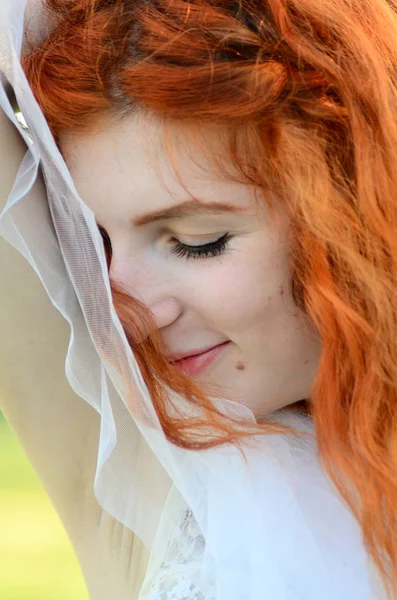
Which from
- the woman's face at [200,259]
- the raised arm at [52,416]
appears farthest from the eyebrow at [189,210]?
the raised arm at [52,416]

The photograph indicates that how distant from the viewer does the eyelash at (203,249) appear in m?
1.06

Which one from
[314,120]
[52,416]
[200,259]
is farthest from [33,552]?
[314,120]

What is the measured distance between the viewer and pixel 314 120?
1030 mm

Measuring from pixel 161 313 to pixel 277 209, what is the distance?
201mm

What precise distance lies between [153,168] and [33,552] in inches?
126

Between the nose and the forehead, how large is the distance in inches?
3.4

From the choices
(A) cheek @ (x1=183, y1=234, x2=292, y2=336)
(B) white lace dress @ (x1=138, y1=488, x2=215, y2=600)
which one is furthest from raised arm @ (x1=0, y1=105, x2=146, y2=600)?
(A) cheek @ (x1=183, y1=234, x2=292, y2=336)

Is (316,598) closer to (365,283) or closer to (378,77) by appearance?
(365,283)

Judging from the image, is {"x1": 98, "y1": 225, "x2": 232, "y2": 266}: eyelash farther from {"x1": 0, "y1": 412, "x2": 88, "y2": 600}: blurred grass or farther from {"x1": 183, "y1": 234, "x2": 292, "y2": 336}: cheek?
{"x1": 0, "y1": 412, "x2": 88, "y2": 600}: blurred grass

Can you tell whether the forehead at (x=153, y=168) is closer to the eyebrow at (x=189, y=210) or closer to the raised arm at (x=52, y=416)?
the eyebrow at (x=189, y=210)

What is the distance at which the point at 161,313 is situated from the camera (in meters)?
1.10

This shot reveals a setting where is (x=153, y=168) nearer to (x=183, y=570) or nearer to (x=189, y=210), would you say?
(x=189, y=210)

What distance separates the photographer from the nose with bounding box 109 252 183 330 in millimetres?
1095

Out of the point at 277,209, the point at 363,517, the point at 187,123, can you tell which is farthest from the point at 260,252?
the point at 363,517
